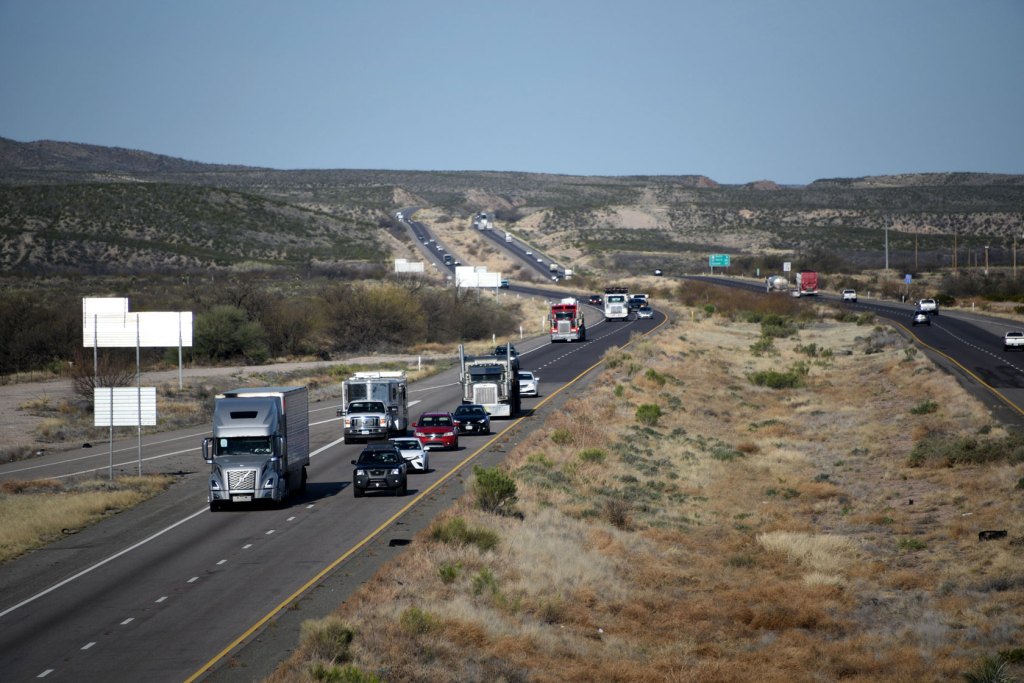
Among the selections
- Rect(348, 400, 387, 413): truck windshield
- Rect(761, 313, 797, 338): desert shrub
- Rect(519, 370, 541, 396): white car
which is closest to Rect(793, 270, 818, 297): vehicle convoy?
Rect(761, 313, 797, 338): desert shrub

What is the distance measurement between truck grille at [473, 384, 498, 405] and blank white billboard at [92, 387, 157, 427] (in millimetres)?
18812

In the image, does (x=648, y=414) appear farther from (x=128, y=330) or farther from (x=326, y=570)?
(x=326, y=570)

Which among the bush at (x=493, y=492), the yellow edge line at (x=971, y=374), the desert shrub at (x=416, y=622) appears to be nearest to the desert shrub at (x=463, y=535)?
the bush at (x=493, y=492)

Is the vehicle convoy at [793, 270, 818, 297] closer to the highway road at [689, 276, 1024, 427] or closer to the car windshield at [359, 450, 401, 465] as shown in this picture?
the highway road at [689, 276, 1024, 427]

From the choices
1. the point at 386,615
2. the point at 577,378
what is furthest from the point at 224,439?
the point at 577,378

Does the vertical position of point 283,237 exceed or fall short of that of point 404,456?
it exceeds it

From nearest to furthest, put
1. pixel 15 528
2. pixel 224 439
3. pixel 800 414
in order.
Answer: pixel 15 528, pixel 224 439, pixel 800 414

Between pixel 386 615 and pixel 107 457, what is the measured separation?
31021 millimetres

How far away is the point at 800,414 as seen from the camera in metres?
→ 58.1

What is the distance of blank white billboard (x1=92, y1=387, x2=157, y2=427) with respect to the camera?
4047cm

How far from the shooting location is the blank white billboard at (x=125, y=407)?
133ft

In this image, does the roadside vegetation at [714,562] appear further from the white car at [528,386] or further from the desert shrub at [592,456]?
the white car at [528,386]

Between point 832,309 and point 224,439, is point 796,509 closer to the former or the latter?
point 224,439

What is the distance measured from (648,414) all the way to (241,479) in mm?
26415
